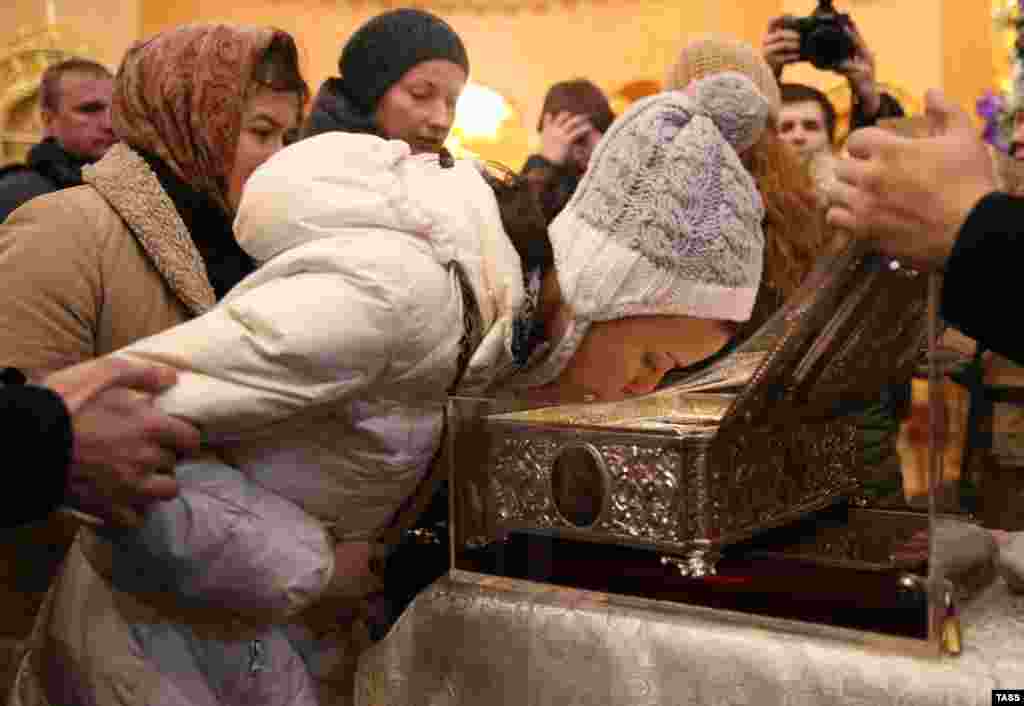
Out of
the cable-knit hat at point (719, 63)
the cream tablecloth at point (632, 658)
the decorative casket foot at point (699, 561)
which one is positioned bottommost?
the cream tablecloth at point (632, 658)

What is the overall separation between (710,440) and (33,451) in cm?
66

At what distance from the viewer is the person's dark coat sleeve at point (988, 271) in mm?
901

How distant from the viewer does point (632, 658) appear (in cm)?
117

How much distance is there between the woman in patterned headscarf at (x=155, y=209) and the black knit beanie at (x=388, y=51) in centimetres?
13

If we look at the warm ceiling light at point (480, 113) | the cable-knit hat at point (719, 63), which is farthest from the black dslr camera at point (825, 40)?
the warm ceiling light at point (480, 113)

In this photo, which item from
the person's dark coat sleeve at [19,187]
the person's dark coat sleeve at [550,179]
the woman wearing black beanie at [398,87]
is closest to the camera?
the woman wearing black beanie at [398,87]

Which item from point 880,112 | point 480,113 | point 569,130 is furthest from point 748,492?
point 480,113

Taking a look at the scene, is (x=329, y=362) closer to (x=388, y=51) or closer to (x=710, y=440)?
(x=710, y=440)

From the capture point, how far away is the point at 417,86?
186cm

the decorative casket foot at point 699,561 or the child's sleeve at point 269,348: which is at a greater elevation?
the child's sleeve at point 269,348

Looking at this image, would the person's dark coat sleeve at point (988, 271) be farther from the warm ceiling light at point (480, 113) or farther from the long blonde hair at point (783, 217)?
the warm ceiling light at point (480, 113)

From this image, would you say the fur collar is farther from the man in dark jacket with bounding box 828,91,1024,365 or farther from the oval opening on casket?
the man in dark jacket with bounding box 828,91,1024,365

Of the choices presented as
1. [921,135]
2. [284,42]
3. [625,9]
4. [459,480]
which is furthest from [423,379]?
[625,9]

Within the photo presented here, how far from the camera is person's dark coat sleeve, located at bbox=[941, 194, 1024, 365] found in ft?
2.96
